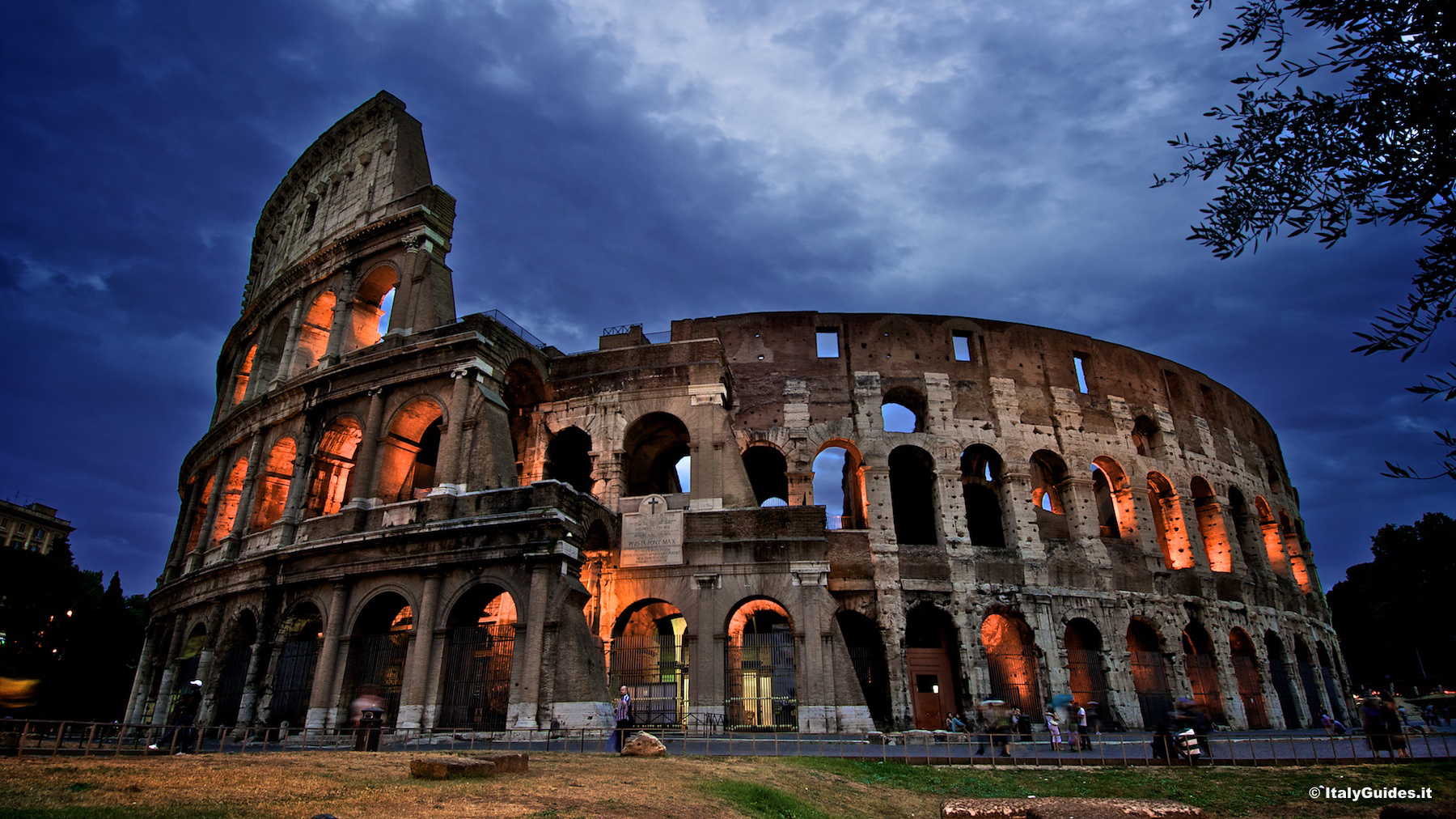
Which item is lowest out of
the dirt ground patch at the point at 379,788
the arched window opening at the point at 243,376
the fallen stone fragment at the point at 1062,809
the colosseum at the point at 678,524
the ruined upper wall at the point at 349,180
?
the fallen stone fragment at the point at 1062,809

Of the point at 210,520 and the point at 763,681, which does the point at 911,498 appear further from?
the point at 210,520

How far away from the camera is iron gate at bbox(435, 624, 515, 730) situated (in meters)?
15.8

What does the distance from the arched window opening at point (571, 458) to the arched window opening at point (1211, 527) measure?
19964mm

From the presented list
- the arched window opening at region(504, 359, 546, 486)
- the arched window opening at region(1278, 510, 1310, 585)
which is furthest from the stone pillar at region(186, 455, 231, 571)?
the arched window opening at region(1278, 510, 1310, 585)

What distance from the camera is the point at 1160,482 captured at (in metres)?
25.5

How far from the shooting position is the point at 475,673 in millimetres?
16188

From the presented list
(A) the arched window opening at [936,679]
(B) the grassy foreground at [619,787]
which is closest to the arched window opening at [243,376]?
(B) the grassy foreground at [619,787]

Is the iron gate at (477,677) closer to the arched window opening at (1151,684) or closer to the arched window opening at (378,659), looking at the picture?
the arched window opening at (378,659)

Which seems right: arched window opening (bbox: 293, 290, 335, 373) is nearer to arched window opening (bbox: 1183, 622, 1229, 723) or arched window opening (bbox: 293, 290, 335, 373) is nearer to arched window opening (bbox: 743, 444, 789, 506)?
arched window opening (bbox: 743, 444, 789, 506)

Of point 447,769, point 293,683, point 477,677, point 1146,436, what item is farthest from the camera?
point 1146,436

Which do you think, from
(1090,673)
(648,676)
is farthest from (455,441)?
(1090,673)

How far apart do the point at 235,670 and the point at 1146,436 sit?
28.5 meters

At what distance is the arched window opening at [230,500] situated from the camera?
2306 cm

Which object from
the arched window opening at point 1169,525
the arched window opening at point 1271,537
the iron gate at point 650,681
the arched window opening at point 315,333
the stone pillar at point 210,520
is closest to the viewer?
the iron gate at point 650,681
